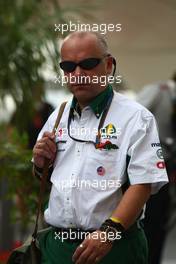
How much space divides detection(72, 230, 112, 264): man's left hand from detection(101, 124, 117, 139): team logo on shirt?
0.33m

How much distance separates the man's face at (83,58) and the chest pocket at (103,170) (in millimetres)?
216

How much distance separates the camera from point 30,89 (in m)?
5.98

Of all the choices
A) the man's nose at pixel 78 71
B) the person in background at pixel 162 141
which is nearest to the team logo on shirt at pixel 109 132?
the man's nose at pixel 78 71

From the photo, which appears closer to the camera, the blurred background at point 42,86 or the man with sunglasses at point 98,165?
the man with sunglasses at point 98,165

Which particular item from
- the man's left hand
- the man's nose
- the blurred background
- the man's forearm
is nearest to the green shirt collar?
the man's nose

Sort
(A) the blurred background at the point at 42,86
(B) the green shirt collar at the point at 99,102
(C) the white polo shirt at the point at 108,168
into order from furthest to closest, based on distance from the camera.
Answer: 1. (A) the blurred background at the point at 42,86
2. (B) the green shirt collar at the point at 99,102
3. (C) the white polo shirt at the point at 108,168

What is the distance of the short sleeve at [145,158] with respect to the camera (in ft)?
8.29

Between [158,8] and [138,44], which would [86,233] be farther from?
[138,44]

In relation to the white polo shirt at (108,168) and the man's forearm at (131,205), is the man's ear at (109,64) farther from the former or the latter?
the man's forearm at (131,205)

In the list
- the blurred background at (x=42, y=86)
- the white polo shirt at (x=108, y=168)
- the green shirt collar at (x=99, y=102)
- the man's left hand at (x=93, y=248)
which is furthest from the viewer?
the blurred background at (x=42, y=86)

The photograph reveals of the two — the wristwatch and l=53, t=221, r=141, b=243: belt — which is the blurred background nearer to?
l=53, t=221, r=141, b=243: belt

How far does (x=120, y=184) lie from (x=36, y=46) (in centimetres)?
337

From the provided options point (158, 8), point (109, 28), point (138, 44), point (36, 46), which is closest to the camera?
point (109, 28)

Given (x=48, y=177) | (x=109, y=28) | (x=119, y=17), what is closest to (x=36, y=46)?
(x=119, y=17)
